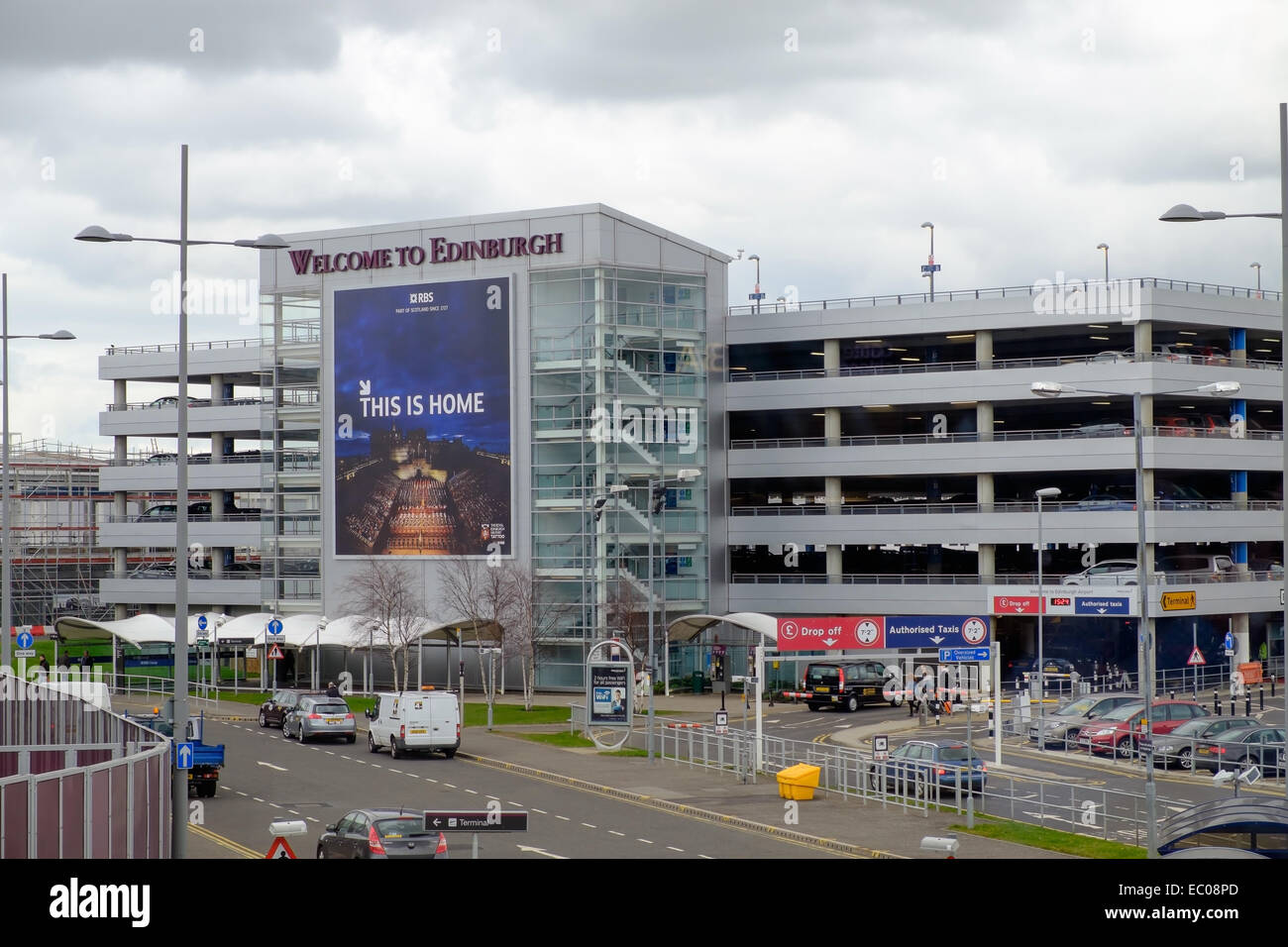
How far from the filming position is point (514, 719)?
52625 millimetres

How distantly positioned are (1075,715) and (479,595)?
2687 centimetres

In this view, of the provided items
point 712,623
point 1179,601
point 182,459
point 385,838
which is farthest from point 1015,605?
point 182,459

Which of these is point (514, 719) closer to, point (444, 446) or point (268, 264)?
point (444, 446)

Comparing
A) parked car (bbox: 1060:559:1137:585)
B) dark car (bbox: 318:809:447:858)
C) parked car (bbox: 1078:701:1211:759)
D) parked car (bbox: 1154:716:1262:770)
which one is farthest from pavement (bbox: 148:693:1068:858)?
parked car (bbox: 1060:559:1137:585)

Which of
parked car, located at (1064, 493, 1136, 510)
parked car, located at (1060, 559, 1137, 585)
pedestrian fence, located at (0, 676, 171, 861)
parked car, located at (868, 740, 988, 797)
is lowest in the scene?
parked car, located at (868, 740, 988, 797)

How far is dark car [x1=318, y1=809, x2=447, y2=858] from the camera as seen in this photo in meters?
21.7

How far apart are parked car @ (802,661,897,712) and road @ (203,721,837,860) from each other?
1966 centimetres

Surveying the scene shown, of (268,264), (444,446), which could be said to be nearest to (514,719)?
(444,446)

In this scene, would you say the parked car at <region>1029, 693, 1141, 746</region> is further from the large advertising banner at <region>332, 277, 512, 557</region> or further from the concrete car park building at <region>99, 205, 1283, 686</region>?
the large advertising banner at <region>332, 277, 512, 557</region>

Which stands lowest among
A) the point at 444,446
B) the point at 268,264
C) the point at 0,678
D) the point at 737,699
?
the point at 737,699

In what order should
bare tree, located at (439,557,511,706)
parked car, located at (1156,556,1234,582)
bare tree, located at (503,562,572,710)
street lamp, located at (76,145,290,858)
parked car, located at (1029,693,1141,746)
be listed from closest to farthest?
street lamp, located at (76,145,290,858), parked car, located at (1029,693,1141,746), bare tree, located at (503,562,572,710), bare tree, located at (439,557,511,706), parked car, located at (1156,556,1234,582)

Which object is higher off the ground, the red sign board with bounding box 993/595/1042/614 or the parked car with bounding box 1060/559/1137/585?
the parked car with bounding box 1060/559/1137/585

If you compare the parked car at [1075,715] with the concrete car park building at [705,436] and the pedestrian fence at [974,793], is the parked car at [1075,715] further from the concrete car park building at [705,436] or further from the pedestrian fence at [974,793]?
the concrete car park building at [705,436]
